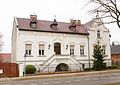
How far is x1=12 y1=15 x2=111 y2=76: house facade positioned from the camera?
4328 centimetres

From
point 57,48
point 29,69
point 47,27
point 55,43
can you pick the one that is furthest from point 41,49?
point 29,69

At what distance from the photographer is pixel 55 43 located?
46156mm

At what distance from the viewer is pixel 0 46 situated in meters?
70.6

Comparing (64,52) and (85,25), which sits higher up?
(85,25)

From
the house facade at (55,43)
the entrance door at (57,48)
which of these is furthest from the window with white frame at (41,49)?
the entrance door at (57,48)

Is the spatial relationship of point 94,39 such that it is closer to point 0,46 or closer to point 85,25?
point 85,25

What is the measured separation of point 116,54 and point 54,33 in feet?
138

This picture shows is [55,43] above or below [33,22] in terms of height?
below

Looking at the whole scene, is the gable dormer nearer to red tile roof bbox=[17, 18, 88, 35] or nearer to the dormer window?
red tile roof bbox=[17, 18, 88, 35]

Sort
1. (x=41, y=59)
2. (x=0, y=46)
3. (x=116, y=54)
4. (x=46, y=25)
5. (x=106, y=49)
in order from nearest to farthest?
1. (x=41, y=59)
2. (x=46, y=25)
3. (x=106, y=49)
4. (x=0, y=46)
5. (x=116, y=54)

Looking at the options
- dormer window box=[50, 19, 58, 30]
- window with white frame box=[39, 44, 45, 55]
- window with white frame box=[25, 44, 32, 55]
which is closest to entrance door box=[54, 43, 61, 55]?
window with white frame box=[39, 44, 45, 55]

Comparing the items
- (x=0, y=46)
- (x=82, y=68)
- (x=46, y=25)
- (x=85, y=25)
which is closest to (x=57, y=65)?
(x=82, y=68)

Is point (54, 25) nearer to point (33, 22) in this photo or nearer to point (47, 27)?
point (47, 27)

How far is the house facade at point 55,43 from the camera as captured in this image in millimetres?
43281
